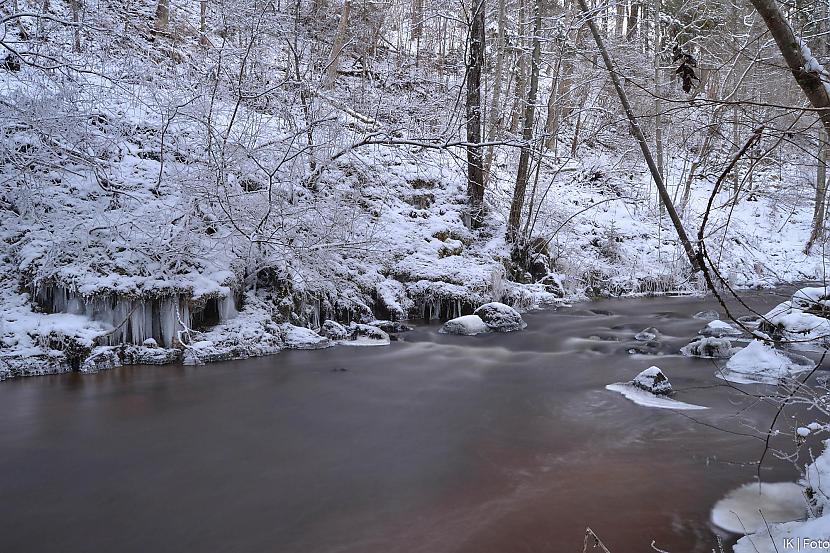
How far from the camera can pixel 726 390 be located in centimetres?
613

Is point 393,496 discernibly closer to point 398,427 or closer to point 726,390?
point 398,427

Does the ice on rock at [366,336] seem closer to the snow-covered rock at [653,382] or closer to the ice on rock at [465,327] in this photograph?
the ice on rock at [465,327]

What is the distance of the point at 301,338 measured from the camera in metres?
7.89

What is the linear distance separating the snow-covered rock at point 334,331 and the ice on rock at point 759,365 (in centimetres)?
498

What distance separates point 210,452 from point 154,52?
244 inches

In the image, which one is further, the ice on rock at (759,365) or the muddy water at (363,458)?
the ice on rock at (759,365)

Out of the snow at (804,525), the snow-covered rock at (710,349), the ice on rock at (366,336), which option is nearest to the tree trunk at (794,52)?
the snow at (804,525)

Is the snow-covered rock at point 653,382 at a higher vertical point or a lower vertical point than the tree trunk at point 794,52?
lower

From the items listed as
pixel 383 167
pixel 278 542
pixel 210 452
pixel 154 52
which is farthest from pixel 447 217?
pixel 278 542

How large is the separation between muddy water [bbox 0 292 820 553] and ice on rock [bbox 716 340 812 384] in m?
0.30

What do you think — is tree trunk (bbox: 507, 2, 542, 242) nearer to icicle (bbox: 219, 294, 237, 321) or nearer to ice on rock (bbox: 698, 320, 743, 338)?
ice on rock (bbox: 698, 320, 743, 338)

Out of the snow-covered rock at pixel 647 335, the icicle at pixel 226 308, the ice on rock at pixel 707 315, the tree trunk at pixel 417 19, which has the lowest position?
the snow-covered rock at pixel 647 335

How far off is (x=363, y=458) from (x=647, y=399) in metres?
3.10

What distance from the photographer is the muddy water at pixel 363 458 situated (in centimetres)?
339
